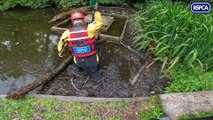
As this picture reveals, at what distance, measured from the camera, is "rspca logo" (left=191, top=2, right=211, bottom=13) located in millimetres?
3463

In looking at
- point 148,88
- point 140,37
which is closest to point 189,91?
point 148,88

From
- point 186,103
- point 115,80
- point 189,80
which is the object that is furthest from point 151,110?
point 115,80

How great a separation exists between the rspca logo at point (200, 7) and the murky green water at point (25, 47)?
3277 millimetres

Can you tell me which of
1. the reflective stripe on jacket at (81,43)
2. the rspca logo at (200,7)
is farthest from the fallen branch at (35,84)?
the rspca logo at (200,7)

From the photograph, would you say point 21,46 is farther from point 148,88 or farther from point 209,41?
point 209,41

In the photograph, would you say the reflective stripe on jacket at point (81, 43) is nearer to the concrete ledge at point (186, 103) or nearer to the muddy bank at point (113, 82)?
the muddy bank at point (113, 82)

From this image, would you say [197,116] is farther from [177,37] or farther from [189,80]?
[177,37]

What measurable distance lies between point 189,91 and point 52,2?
5853 mm

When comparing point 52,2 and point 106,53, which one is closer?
point 106,53

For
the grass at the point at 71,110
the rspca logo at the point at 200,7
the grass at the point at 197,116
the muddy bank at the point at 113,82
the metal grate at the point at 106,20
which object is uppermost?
the rspca logo at the point at 200,7

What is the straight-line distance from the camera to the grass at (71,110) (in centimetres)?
408

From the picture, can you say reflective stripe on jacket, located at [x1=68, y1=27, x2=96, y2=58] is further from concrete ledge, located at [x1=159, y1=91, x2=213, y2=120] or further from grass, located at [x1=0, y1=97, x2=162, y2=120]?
concrete ledge, located at [x1=159, y1=91, x2=213, y2=120]

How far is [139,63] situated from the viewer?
5523 mm

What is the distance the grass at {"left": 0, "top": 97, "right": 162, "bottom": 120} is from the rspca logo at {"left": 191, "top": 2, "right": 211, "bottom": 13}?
5.21ft
